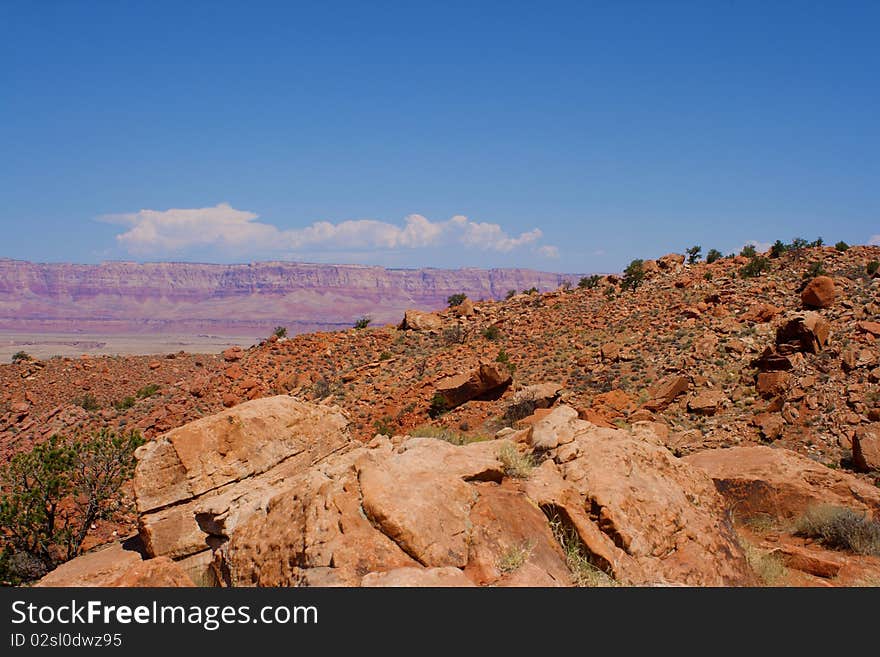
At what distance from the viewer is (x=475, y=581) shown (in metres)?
5.34

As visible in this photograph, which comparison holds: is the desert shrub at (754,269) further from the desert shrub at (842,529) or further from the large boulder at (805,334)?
the desert shrub at (842,529)

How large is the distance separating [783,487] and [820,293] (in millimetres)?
15195

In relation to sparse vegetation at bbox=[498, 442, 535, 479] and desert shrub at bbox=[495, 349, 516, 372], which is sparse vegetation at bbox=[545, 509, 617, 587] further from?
desert shrub at bbox=[495, 349, 516, 372]

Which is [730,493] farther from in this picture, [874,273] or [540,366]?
[874,273]

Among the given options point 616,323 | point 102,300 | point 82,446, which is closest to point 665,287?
point 616,323

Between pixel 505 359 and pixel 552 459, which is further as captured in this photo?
pixel 505 359

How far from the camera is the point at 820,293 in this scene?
2200cm

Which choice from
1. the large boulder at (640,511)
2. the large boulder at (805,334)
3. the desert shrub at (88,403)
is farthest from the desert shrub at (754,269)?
the desert shrub at (88,403)

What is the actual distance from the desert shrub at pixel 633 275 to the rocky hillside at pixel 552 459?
21.3ft

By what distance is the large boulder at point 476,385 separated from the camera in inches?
876

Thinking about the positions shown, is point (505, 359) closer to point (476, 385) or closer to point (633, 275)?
point (476, 385)

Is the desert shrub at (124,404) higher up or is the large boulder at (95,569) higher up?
the large boulder at (95,569)

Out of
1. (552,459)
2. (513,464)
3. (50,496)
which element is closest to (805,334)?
(552,459)

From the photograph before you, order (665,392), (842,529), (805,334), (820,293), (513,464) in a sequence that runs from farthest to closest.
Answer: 1. (820,293)
2. (665,392)
3. (805,334)
4. (842,529)
5. (513,464)
